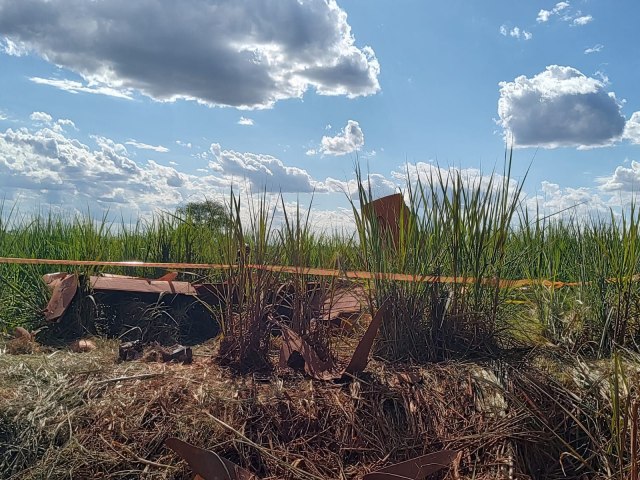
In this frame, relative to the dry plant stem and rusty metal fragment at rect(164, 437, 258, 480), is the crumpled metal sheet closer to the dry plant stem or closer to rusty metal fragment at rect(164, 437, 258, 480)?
the dry plant stem

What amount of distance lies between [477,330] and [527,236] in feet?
4.82

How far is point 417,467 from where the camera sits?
2.51 m

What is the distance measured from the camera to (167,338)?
15.6 ft

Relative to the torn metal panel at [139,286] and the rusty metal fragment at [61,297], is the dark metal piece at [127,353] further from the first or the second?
the rusty metal fragment at [61,297]

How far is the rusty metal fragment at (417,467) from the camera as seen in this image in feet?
8.10

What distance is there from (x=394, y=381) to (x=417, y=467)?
547 mm

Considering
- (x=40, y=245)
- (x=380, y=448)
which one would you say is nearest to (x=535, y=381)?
(x=380, y=448)

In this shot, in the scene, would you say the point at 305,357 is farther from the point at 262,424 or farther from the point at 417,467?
the point at 417,467

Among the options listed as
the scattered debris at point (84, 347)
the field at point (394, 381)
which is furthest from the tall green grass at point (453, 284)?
the scattered debris at point (84, 347)

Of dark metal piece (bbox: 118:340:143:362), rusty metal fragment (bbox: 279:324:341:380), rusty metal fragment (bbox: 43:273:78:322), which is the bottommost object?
dark metal piece (bbox: 118:340:143:362)

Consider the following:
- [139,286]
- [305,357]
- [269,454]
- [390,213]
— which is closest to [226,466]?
[269,454]

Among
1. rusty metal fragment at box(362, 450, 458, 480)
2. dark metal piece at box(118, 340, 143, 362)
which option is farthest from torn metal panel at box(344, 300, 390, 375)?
dark metal piece at box(118, 340, 143, 362)

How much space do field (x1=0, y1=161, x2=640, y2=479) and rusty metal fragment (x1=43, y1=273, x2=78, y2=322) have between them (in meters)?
0.80

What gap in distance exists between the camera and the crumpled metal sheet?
9.82 feet
